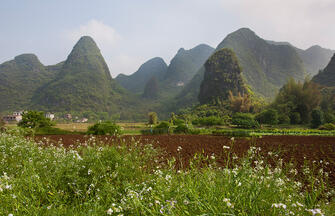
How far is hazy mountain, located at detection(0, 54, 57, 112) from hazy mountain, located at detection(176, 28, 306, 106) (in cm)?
7916

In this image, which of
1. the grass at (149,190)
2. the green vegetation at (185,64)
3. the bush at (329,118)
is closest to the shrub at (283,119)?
the bush at (329,118)

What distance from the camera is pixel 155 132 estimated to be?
21328 mm

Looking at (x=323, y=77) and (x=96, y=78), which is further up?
(x=96, y=78)

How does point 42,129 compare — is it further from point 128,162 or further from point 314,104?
point 314,104

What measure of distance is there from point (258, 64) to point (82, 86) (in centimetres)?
9989

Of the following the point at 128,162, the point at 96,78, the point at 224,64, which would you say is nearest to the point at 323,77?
the point at 224,64

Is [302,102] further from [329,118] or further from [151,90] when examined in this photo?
[151,90]

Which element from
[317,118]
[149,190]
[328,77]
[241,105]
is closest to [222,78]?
[241,105]

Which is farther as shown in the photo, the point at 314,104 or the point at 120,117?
the point at 120,117

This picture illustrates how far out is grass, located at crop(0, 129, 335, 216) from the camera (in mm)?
1663

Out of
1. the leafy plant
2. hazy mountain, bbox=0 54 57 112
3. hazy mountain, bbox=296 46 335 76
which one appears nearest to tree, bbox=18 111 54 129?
the leafy plant

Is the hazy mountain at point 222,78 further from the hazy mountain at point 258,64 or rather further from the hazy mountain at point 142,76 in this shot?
the hazy mountain at point 142,76

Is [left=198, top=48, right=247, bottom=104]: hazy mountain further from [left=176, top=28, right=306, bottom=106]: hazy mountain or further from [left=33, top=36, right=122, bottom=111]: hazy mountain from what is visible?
[left=33, top=36, right=122, bottom=111]: hazy mountain

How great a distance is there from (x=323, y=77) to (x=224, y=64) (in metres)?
28.7
